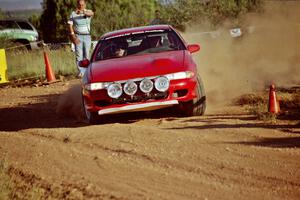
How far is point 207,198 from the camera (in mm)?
5324

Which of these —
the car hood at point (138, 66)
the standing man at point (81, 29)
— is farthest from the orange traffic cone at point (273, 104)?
the standing man at point (81, 29)

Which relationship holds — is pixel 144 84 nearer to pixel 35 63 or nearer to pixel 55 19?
pixel 35 63

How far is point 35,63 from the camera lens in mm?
20891

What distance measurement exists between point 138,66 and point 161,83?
535 millimetres

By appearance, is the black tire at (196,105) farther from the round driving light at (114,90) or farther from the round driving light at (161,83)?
the round driving light at (114,90)

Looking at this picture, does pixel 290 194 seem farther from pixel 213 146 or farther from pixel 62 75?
pixel 62 75

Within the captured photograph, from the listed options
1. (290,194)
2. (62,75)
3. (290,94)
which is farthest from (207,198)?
(62,75)

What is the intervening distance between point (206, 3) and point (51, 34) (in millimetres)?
20262

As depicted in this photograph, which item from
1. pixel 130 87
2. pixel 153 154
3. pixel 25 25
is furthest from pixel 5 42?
pixel 153 154

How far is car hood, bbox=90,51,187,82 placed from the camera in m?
8.70

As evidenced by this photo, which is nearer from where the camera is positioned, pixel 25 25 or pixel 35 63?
pixel 35 63

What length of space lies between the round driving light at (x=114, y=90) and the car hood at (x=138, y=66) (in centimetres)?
9

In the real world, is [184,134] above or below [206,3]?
above

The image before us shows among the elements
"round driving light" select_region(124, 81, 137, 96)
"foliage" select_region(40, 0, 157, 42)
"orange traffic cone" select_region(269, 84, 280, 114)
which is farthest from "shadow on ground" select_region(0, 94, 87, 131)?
"foliage" select_region(40, 0, 157, 42)
